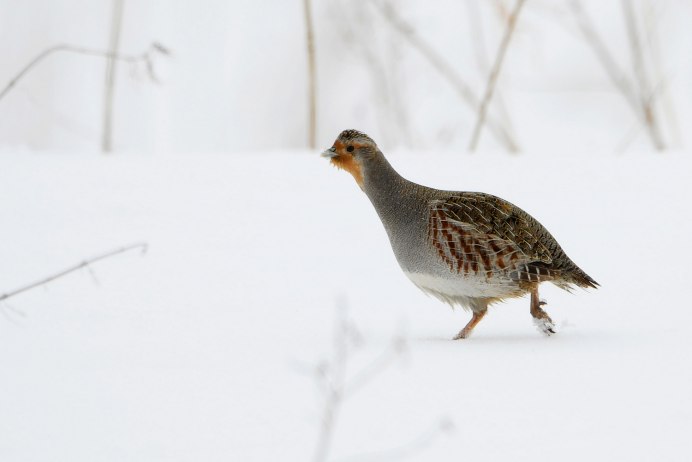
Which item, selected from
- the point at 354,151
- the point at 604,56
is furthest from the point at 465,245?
the point at 604,56

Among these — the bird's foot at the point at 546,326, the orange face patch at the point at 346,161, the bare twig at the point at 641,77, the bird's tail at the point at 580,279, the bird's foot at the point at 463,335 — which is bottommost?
the bird's foot at the point at 463,335

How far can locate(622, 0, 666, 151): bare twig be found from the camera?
233 inches

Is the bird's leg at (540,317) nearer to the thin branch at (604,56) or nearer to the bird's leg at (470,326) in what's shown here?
the bird's leg at (470,326)

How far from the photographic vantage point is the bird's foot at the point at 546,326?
3637 millimetres

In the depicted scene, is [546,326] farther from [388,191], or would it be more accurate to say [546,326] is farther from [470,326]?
[388,191]

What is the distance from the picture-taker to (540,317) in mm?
3709

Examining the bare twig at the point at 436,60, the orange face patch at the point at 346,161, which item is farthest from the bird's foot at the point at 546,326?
the bare twig at the point at 436,60

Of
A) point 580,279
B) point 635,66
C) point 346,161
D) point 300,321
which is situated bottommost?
point 300,321

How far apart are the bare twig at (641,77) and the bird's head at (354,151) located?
2.73 meters

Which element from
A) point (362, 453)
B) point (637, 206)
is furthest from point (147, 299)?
point (637, 206)

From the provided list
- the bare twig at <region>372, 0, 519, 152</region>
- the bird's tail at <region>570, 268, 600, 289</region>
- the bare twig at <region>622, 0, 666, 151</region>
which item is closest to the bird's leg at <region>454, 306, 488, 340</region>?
the bird's tail at <region>570, 268, 600, 289</region>

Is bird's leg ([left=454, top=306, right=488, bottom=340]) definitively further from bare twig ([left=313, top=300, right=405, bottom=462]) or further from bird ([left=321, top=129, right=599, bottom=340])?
bare twig ([left=313, top=300, right=405, bottom=462])

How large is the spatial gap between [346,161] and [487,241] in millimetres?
683

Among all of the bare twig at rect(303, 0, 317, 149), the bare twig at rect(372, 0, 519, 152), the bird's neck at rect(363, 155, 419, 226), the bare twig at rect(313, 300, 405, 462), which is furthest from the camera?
the bare twig at rect(372, 0, 519, 152)
